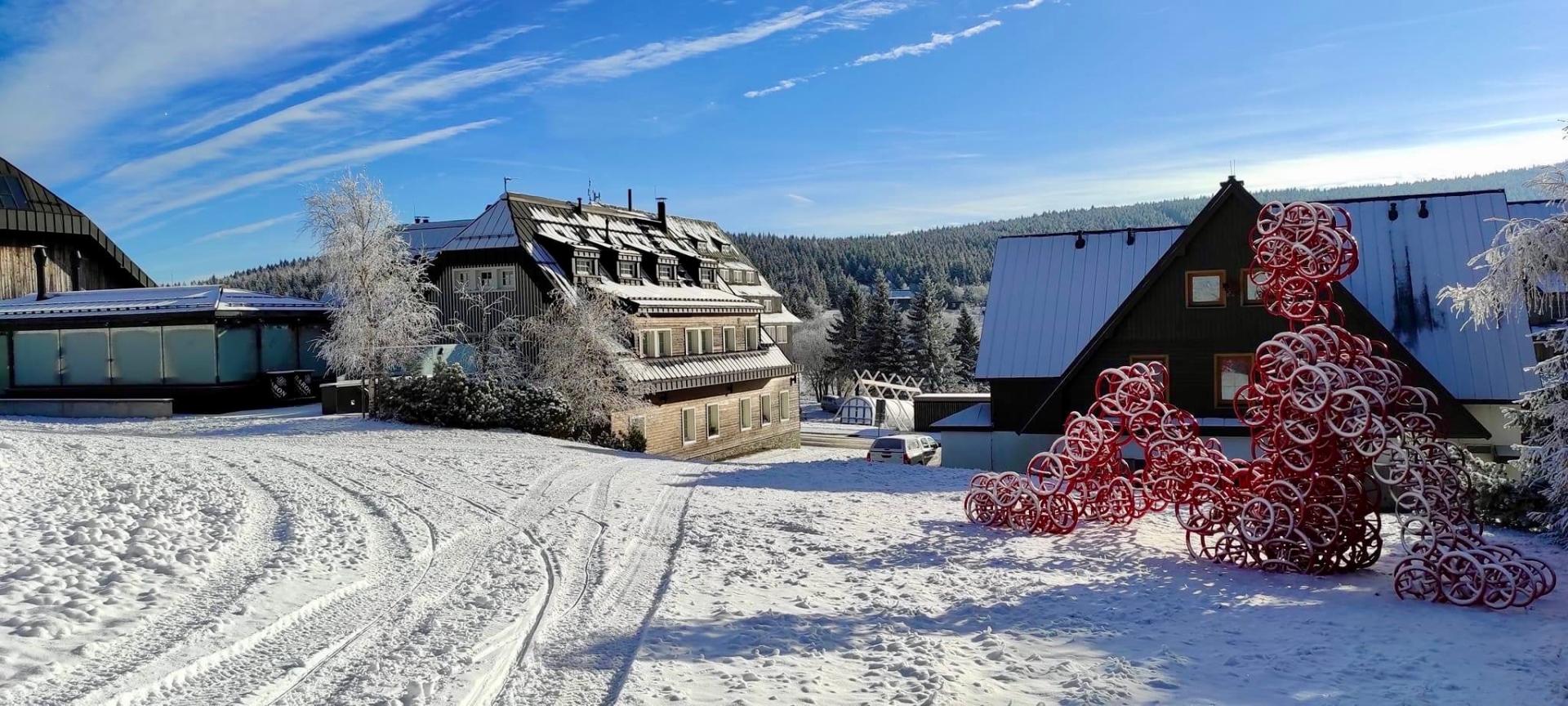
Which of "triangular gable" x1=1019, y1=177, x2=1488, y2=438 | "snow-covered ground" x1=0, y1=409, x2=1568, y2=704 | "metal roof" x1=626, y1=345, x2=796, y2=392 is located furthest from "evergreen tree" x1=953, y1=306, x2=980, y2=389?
"snow-covered ground" x1=0, y1=409, x2=1568, y2=704

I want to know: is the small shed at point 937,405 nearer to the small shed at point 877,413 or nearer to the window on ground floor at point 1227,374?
the window on ground floor at point 1227,374

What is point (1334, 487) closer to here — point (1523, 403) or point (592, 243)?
point (1523, 403)

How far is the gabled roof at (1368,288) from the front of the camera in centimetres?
2430

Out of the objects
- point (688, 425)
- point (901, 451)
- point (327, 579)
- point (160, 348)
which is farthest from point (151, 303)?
point (327, 579)

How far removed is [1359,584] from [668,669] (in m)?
9.12

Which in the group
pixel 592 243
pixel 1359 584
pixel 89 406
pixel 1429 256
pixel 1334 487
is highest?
pixel 592 243

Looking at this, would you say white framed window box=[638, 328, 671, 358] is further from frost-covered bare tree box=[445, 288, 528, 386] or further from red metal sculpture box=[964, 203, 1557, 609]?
red metal sculpture box=[964, 203, 1557, 609]

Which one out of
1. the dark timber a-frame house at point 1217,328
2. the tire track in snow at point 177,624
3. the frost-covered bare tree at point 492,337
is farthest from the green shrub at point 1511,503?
the frost-covered bare tree at point 492,337

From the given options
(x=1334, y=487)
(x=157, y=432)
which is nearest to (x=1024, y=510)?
(x=1334, y=487)

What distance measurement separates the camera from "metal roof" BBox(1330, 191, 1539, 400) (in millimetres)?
23938

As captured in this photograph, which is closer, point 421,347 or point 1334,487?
point 1334,487

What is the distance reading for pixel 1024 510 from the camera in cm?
1573

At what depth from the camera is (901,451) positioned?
3300cm

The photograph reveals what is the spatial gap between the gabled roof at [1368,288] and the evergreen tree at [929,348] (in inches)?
1691
